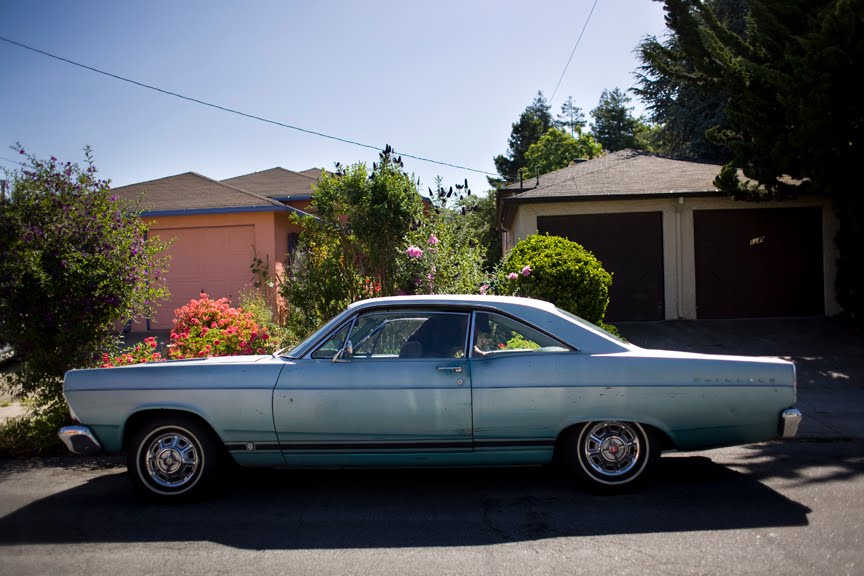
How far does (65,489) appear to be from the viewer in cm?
586

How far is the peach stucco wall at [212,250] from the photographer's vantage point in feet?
55.3

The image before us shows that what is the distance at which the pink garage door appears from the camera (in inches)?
664

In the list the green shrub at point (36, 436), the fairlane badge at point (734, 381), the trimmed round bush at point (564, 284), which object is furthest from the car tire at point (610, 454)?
the green shrub at point (36, 436)

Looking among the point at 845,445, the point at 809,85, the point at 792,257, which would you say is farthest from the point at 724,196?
the point at 845,445

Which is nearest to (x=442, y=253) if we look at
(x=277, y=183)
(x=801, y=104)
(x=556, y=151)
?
(x=801, y=104)

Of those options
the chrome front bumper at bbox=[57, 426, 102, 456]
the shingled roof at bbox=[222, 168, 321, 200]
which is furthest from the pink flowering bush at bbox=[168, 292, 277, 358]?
the shingled roof at bbox=[222, 168, 321, 200]

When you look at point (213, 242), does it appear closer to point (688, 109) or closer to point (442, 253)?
point (442, 253)

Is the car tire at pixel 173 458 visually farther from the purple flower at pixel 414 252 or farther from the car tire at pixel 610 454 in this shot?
the purple flower at pixel 414 252

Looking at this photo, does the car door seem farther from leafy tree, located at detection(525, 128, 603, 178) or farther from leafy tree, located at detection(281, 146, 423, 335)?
leafy tree, located at detection(525, 128, 603, 178)

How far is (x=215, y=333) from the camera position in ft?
27.7

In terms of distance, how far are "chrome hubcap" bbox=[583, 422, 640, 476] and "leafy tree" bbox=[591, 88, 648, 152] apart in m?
57.3

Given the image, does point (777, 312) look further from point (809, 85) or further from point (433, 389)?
A: point (433, 389)

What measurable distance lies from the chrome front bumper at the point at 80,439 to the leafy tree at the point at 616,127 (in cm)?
5837

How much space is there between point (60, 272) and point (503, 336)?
4.89 meters
